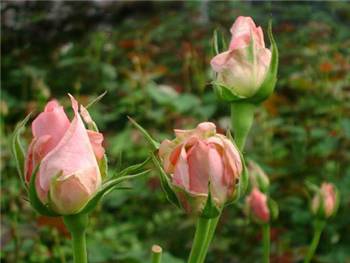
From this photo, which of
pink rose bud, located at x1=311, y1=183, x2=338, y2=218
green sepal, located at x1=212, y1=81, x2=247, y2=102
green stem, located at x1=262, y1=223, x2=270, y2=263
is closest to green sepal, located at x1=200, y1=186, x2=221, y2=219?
green sepal, located at x1=212, y1=81, x2=247, y2=102

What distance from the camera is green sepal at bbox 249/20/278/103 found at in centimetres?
57

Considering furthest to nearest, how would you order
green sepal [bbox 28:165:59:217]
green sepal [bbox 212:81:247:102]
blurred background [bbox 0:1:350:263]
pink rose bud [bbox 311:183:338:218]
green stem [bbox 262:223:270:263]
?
blurred background [bbox 0:1:350:263] < pink rose bud [bbox 311:183:338:218] < green stem [bbox 262:223:270:263] < green sepal [bbox 212:81:247:102] < green sepal [bbox 28:165:59:217]

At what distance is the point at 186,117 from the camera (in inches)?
71.4

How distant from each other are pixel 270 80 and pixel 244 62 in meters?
0.02

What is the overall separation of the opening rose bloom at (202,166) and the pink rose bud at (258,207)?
0.42 m

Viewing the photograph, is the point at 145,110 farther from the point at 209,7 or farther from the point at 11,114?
the point at 209,7

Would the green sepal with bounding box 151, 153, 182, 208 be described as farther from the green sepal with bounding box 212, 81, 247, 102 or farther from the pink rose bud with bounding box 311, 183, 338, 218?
the pink rose bud with bounding box 311, 183, 338, 218

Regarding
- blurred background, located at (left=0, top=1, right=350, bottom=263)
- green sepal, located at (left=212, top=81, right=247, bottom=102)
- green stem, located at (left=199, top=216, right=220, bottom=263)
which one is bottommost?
blurred background, located at (left=0, top=1, right=350, bottom=263)

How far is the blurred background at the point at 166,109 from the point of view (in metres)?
Answer: 1.34

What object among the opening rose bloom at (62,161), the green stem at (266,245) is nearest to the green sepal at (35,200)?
the opening rose bloom at (62,161)

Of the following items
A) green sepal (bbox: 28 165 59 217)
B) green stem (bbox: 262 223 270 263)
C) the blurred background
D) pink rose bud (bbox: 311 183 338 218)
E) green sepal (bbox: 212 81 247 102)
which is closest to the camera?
green sepal (bbox: 28 165 59 217)

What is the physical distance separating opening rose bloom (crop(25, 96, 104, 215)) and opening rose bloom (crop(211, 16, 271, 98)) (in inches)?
5.3

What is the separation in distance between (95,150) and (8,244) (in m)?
0.71

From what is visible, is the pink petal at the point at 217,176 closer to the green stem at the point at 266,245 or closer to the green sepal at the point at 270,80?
the green sepal at the point at 270,80
